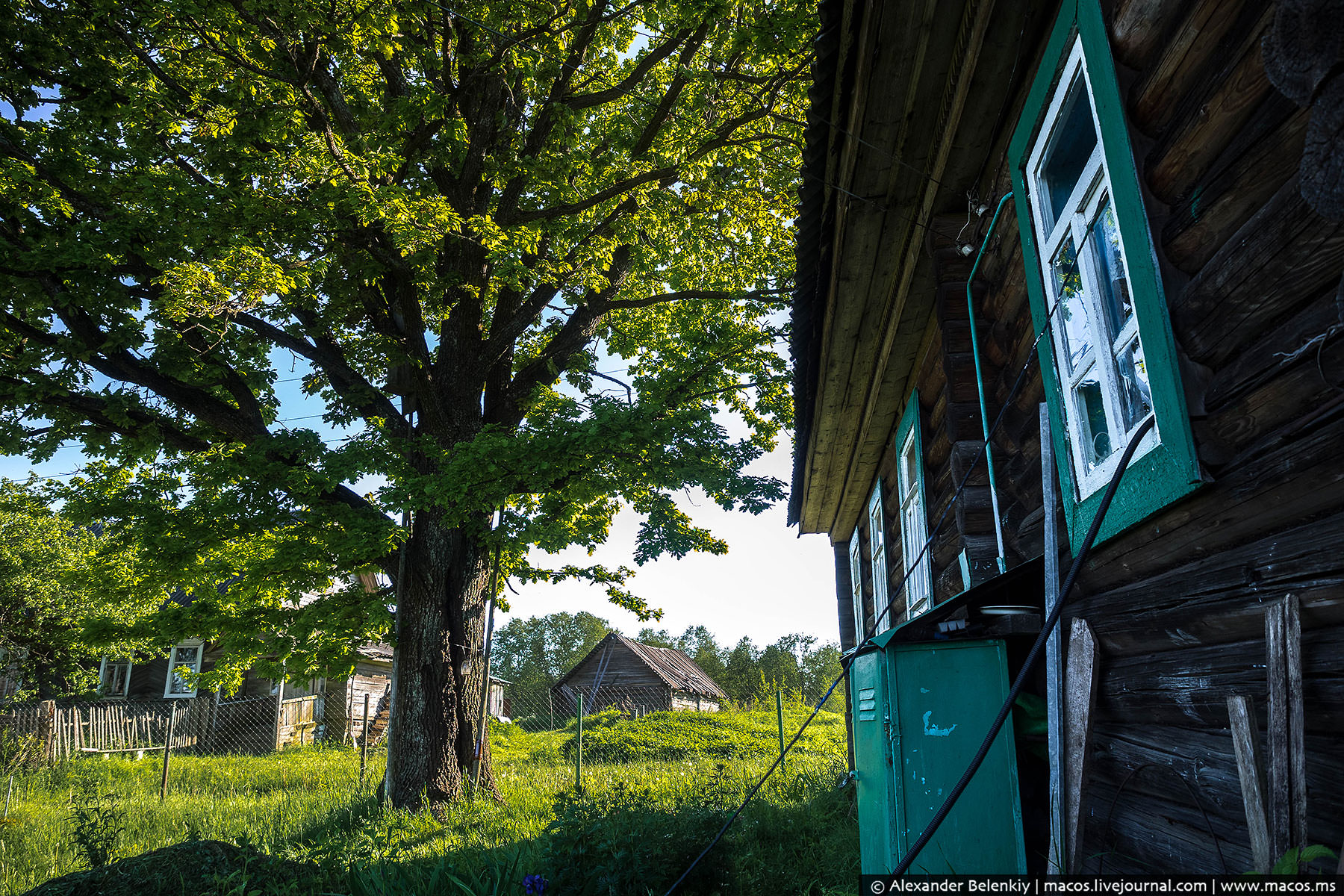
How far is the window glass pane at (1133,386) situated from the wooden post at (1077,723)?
0.64 m

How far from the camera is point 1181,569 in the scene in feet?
5.89

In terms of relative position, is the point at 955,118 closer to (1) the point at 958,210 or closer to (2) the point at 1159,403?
(1) the point at 958,210

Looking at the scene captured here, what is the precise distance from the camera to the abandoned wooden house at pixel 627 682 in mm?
28453

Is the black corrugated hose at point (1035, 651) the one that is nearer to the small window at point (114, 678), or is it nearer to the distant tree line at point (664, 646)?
the small window at point (114, 678)

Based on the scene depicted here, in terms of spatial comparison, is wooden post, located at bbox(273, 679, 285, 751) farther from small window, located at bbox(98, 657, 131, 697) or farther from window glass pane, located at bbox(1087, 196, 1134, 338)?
window glass pane, located at bbox(1087, 196, 1134, 338)

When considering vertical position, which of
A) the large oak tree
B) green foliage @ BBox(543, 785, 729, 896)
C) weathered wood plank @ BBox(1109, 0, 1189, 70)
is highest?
the large oak tree

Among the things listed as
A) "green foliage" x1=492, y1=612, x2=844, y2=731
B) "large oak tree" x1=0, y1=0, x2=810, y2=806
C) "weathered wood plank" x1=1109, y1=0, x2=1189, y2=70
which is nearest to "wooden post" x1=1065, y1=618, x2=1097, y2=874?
"weathered wood plank" x1=1109, y1=0, x2=1189, y2=70

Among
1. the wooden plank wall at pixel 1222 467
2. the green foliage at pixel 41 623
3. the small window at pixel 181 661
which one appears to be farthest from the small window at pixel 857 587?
the green foliage at pixel 41 623

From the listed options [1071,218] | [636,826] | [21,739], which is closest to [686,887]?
[636,826]

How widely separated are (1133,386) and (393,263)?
Answer: 8284 mm

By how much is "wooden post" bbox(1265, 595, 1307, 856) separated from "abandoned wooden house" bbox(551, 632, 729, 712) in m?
27.4

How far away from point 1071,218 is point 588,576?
10439 mm

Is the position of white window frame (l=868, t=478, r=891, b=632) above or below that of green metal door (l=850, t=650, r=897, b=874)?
above

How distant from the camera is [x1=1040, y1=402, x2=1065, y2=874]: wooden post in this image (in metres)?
2.19
